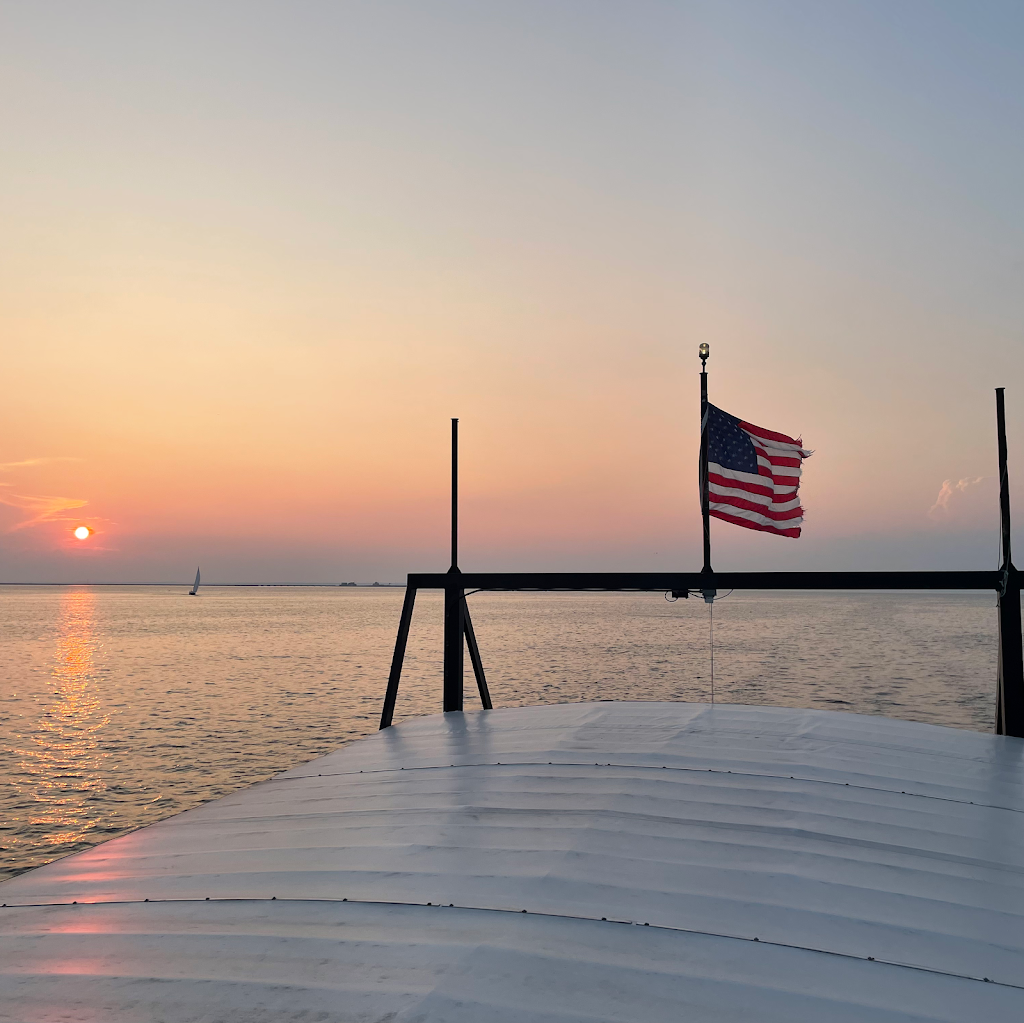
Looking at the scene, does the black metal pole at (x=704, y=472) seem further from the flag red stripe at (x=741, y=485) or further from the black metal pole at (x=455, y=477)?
the black metal pole at (x=455, y=477)

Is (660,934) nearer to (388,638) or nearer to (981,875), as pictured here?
(981,875)

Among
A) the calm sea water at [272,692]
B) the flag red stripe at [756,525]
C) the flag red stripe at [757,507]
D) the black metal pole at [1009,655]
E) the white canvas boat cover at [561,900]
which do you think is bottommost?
the calm sea water at [272,692]

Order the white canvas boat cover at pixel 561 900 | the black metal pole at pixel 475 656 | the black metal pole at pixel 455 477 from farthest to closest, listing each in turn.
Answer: the black metal pole at pixel 455 477 < the black metal pole at pixel 475 656 < the white canvas boat cover at pixel 561 900

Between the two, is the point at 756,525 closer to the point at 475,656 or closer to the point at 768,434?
the point at 768,434

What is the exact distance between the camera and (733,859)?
572 centimetres

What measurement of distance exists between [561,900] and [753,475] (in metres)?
9.67

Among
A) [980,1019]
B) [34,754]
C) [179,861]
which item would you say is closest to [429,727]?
[179,861]

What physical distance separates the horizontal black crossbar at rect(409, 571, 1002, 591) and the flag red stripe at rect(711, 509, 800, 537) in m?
0.92

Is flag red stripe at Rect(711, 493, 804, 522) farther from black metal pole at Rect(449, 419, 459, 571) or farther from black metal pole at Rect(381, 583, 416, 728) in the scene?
black metal pole at Rect(381, 583, 416, 728)

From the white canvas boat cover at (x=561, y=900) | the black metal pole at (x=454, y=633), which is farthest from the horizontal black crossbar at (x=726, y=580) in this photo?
the white canvas boat cover at (x=561, y=900)

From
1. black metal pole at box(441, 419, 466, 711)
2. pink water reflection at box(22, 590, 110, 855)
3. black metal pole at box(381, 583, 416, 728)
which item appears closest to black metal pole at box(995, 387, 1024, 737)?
black metal pole at box(441, 419, 466, 711)

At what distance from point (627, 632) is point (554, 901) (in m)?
84.0

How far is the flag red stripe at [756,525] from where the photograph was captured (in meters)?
13.3

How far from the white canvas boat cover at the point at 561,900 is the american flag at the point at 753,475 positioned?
16.6 feet
